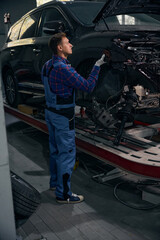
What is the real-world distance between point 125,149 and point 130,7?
1408 millimetres

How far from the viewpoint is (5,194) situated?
5.82ft

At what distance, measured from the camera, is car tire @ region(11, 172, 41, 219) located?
2.08m

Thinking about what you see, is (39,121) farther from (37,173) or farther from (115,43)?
(115,43)

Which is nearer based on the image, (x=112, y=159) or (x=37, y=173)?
(x=112, y=159)

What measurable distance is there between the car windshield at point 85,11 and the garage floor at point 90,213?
1.78 meters

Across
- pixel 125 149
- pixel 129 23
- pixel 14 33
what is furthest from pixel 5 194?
pixel 14 33

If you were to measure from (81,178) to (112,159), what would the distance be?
678 mm

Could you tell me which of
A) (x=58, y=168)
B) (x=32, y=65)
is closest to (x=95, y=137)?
(x=58, y=168)

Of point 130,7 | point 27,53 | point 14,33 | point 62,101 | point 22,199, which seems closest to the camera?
point 22,199

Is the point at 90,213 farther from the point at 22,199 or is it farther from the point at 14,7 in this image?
the point at 14,7

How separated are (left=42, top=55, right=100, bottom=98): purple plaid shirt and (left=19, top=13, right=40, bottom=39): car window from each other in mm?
1958

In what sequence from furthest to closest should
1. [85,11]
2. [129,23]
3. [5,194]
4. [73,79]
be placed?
[85,11], [129,23], [73,79], [5,194]

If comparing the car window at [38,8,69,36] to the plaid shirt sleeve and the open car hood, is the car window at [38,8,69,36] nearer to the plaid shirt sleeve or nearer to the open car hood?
the open car hood

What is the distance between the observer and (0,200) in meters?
1.77
